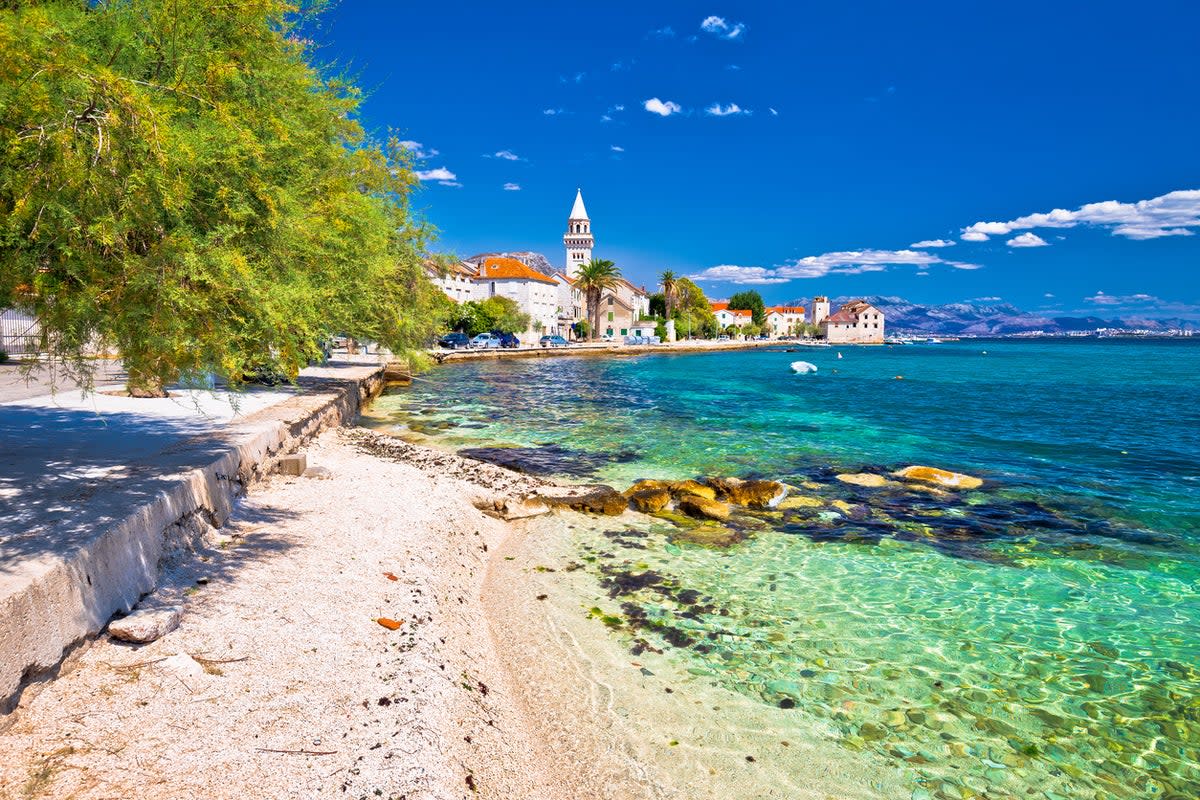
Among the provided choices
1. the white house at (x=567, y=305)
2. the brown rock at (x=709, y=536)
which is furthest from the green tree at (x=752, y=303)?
the brown rock at (x=709, y=536)

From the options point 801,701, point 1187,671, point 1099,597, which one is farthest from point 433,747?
point 1099,597

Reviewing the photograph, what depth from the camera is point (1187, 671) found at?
671cm

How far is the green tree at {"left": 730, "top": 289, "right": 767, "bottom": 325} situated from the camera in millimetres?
173000

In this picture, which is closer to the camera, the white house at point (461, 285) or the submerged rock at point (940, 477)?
the submerged rock at point (940, 477)

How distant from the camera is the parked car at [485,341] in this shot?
74.3 meters

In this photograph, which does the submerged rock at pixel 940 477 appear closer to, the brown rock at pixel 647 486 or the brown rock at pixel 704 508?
the brown rock at pixel 704 508

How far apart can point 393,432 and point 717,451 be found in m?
9.90

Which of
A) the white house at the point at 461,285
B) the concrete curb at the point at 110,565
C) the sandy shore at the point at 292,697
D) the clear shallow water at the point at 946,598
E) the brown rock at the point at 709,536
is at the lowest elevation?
the clear shallow water at the point at 946,598

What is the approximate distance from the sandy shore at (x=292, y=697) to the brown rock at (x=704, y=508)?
16.6 feet

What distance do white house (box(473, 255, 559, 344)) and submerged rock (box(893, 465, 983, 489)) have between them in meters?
81.4

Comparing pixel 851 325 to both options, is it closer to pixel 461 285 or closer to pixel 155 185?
pixel 461 285

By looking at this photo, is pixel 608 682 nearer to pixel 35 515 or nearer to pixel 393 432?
pixel 35 515

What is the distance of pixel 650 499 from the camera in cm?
1220

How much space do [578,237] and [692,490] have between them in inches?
5103
